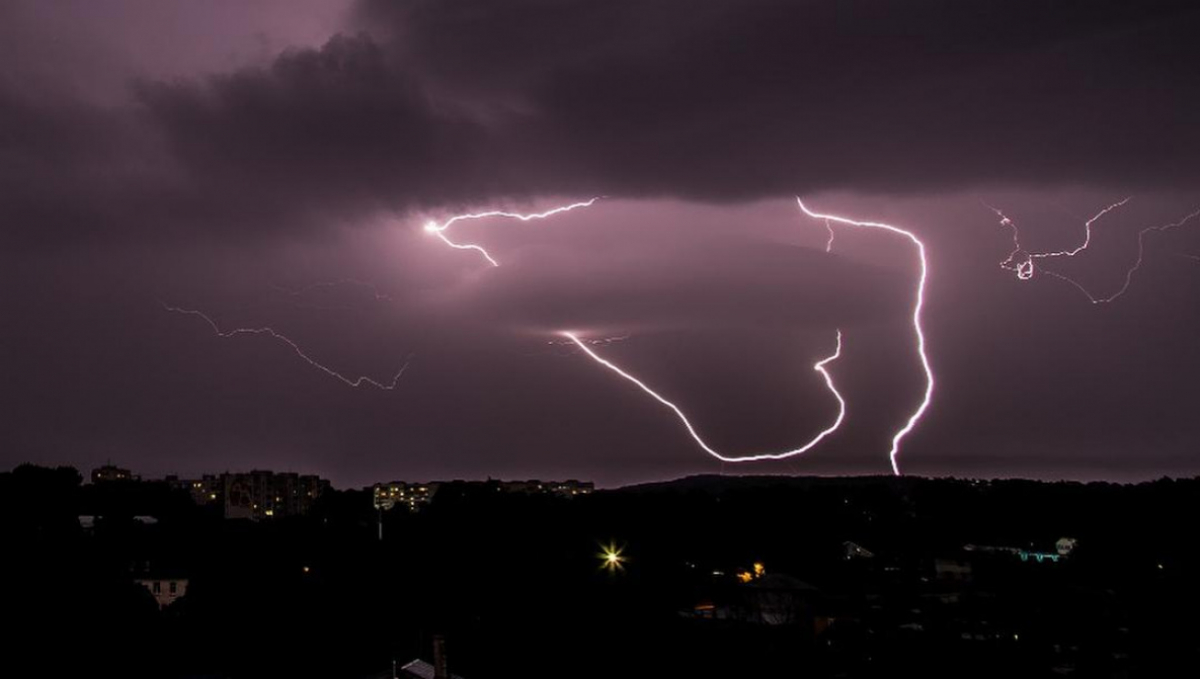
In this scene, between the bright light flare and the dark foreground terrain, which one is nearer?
the dark foreground terrain

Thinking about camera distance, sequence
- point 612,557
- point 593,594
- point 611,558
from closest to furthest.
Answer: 1. point 593,594
2. point 611,558
3. point 612,557

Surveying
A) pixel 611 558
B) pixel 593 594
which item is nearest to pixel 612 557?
pixel 611 558

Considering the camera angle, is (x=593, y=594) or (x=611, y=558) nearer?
(x=593, y=594)

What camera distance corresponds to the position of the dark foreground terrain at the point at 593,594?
72.3 ft

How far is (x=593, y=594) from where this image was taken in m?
31.6

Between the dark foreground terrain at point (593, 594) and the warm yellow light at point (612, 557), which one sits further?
the warm yellow light at point (612, 557)

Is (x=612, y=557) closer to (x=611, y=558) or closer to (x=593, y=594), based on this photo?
(x=611, y=558)

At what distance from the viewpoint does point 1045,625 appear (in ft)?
85.7

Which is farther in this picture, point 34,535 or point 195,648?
point 195,648

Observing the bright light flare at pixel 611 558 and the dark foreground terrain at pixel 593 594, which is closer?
the dark foreground terrain at pixel 593 594

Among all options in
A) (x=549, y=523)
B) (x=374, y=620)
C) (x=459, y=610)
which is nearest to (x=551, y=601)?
(x=459, y=610)

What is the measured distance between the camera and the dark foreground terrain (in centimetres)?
2205

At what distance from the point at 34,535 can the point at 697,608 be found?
18.7m

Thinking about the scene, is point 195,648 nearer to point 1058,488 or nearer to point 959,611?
point 959,611
